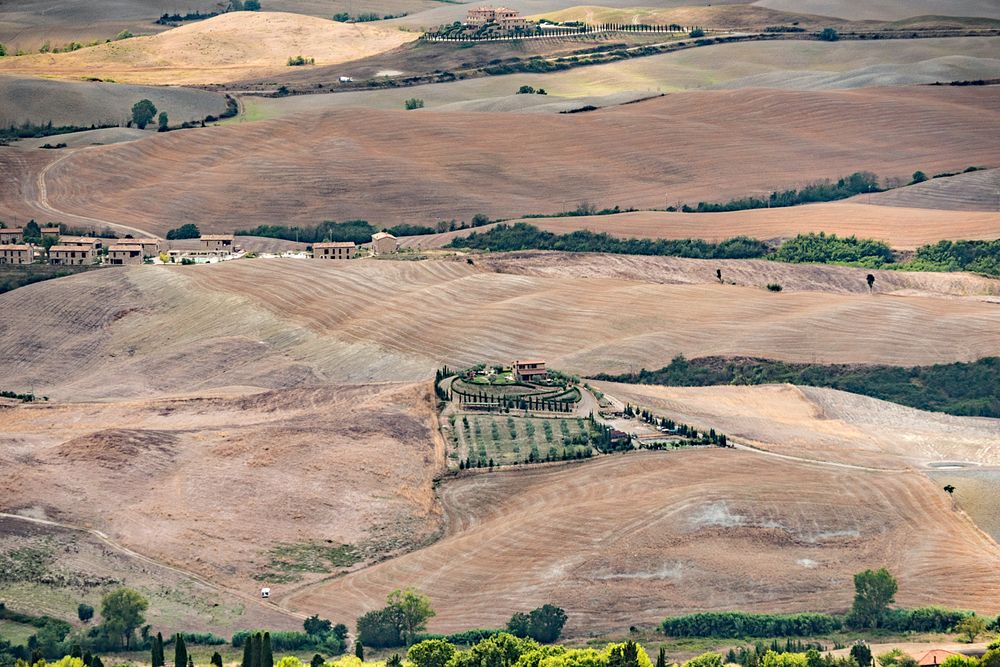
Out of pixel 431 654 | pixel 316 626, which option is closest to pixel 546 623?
pixel 431 654

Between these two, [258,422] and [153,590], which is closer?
[153,590]

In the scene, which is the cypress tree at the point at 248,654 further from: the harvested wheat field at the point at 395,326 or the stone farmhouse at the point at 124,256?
the stone farmhouse at the point at 124,256

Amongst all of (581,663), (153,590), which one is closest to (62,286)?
(153,590)

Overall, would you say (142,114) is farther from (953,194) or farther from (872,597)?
(872,597)

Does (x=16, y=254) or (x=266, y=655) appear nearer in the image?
(x=266, y=655)

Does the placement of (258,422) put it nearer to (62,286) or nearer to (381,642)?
(381,642)

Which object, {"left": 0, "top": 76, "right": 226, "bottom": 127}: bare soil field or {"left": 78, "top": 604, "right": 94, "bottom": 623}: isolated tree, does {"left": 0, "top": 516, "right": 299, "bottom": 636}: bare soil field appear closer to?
{"left": 78, "top": 604, "right": 94, "bottom": 623}: isolated tree

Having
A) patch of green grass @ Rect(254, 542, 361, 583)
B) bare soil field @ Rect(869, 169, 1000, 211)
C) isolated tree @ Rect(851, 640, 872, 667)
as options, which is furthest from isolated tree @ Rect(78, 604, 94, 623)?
bare soil field @ Rect(869, 169, 1000, 211)
